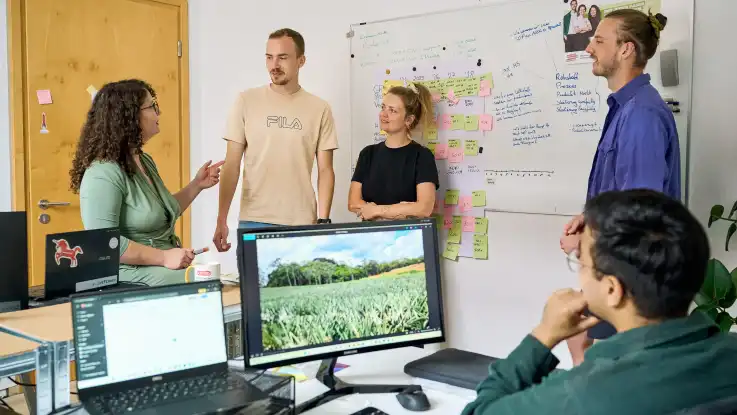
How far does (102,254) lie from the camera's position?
6.82 ft

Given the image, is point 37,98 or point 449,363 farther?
point 37,98

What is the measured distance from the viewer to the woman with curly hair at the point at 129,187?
2.47 metres

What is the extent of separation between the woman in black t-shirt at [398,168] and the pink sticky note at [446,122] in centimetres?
7

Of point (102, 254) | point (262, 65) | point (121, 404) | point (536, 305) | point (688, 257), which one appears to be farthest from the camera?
point (262, 65)

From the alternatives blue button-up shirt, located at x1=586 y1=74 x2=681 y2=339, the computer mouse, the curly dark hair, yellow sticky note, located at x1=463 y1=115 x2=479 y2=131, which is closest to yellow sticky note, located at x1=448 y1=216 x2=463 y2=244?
yellow sticky note, located at x1=463 y1=115 x2=479 y2=131

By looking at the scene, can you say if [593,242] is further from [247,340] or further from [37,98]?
[37,98]

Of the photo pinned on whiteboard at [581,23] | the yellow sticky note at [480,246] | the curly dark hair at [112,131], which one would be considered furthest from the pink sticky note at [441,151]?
the curly dark hair at [112,131]

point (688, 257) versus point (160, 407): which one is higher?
point (688, 257)

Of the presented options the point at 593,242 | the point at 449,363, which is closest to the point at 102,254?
the point at 449,363

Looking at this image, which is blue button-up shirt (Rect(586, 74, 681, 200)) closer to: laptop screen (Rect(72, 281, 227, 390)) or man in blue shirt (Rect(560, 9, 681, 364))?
man in blue shirt (Rect(560, 9, 681, 364))

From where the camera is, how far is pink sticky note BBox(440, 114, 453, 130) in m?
3.35

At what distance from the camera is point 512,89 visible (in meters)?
3.13

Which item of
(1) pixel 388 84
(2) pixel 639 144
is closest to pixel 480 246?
(1) pixel 388 84

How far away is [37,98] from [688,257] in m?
3.63
